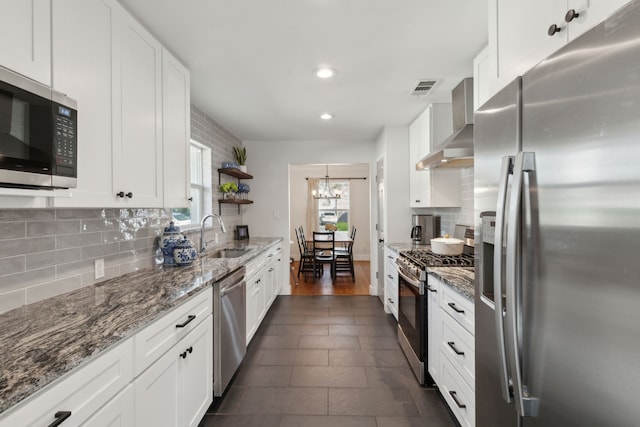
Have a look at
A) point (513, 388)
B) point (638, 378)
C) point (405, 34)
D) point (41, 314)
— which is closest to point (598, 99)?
point (638, 378)

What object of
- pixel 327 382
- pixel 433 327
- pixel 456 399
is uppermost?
pixel 433 327

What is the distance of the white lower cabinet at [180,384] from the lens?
1.19m

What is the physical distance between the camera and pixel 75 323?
109 cm

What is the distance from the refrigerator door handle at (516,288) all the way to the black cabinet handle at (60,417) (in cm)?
129

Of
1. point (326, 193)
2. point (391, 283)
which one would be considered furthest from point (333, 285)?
point (326, 193)

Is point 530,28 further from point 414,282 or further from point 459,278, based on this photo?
point 414,282

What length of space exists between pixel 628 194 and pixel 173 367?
1750 millimetres

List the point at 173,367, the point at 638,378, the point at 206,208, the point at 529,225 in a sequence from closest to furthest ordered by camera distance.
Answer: the point at 638,378 → the point at 529,225 → the point at 173,367 → the point at 206,208

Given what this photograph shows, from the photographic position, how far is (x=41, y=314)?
1.19 metres

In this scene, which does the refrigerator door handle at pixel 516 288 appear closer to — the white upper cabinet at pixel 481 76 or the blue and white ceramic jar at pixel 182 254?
the white upper cabinet at pixel 481 76

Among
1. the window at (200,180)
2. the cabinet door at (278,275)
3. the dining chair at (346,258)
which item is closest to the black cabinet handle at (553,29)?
the window at (200,180)

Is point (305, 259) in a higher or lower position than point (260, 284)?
lower

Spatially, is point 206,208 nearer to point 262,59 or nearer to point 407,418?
point 262,59

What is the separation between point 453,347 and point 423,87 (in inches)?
84.9
